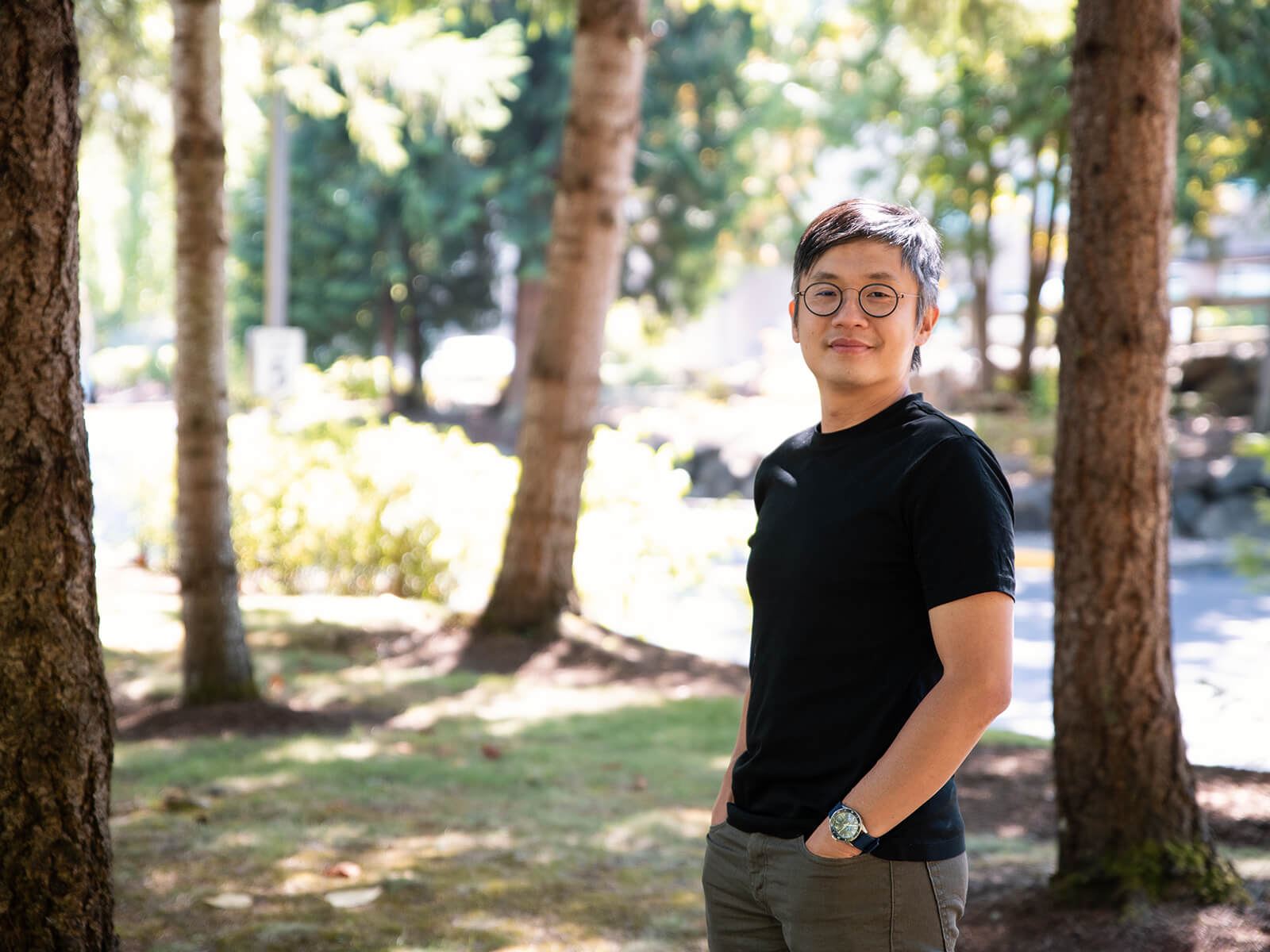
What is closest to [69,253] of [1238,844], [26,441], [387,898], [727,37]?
[26,441]

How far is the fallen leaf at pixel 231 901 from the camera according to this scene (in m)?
3.42

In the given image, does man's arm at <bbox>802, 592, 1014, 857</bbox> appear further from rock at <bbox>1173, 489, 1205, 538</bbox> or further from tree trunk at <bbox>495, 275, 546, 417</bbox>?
tree trunk at <bbox>495, 275, 546, 417</bbox>

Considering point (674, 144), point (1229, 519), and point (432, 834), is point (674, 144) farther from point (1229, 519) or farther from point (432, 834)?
point (432, 834)

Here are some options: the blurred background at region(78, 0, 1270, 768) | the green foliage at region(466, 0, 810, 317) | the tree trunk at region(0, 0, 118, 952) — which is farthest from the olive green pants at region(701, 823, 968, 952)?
the green foliage at region(466, 0, 810, 317)

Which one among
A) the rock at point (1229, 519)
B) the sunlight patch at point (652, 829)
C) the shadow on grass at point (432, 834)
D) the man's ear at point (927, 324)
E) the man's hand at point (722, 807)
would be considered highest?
the man's ear at point (927, 324)

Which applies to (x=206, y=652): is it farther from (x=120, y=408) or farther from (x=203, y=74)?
(x=120, y=408)

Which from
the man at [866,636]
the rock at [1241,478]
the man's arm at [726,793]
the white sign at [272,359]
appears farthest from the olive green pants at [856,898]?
the rock at [1241,478]

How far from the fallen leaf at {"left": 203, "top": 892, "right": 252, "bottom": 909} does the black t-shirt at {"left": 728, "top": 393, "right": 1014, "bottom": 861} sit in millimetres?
2029

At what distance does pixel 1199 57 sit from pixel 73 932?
50.6 feet

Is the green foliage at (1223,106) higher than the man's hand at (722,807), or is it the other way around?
the green foliage at (1223,106)

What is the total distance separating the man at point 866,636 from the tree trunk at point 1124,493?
1.72 m

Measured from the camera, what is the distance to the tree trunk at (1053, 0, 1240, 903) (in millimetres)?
3545

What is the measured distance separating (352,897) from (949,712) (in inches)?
93.5

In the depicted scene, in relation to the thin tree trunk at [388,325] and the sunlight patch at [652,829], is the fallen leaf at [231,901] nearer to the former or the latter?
the sunlight patch at [652,829]
